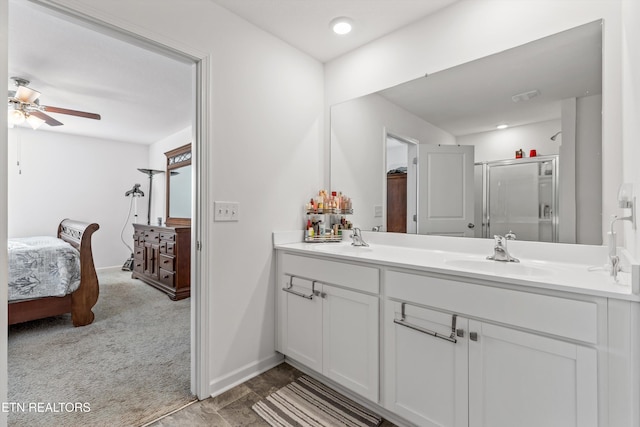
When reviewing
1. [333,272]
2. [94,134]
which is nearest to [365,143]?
[333,272]

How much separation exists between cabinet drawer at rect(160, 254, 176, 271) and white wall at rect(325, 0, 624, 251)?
276 centimetres

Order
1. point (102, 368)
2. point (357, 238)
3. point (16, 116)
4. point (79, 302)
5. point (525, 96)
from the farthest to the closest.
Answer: point (16, 116)
point (79, 302)
point (357, 238)
point (102, 368)
point (525, 96)

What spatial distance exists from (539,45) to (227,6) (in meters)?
1.73

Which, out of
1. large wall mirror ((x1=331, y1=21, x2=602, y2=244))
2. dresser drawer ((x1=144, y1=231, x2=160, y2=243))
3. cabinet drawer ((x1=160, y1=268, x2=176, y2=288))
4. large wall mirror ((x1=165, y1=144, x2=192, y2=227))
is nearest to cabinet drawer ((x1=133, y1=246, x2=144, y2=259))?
dresser drawer ((x1=144, y1=231, x2=160, y2=243))

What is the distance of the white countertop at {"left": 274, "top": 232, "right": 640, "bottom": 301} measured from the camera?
1025 mm

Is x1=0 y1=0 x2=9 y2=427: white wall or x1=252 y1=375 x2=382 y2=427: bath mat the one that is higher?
x1=0 y1=0 x2=9 y2=427: white wall

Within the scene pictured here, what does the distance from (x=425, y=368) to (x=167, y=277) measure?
3.48 meters

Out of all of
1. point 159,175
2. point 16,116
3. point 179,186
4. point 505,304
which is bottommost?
point 505,304

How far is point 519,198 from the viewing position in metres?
1.62

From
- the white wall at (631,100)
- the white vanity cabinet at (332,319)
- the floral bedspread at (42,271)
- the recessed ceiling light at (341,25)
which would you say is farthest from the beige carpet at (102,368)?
the recessed ceiling light at (341,25)

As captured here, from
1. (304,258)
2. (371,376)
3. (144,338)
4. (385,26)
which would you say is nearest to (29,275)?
(144,338)

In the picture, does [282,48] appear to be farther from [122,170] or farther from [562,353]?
[122,170]

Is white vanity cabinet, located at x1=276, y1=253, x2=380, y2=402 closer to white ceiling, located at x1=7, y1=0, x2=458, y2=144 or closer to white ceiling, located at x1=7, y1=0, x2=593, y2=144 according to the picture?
white ceiling, located at x1=7, y1=0, x2=593, y2=144

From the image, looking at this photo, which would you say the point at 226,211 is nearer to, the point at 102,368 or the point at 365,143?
the point at 365,143
